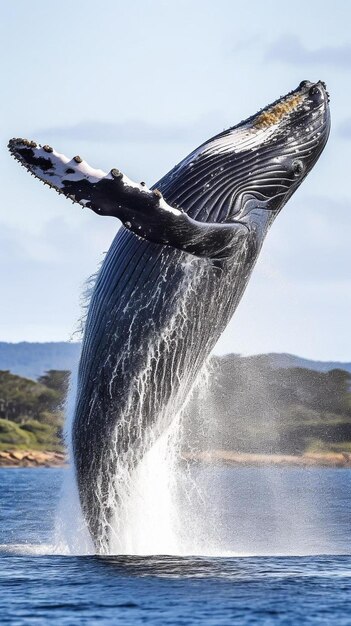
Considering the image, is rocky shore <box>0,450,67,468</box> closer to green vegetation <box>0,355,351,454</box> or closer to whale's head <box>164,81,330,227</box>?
green vegetation <box>0,355,351,454</box>

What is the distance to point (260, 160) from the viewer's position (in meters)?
19.2

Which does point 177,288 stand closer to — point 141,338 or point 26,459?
point 141,338

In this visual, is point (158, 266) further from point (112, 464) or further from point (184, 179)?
point (112, 464)

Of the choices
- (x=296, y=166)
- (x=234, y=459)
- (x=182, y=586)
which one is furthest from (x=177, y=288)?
(x=234, y=459)

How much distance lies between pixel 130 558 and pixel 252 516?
49.6 ft

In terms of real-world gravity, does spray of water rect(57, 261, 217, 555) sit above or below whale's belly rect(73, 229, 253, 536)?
below

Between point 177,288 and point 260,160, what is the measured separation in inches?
79.3

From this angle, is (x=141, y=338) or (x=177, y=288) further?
(x=141, y=338)

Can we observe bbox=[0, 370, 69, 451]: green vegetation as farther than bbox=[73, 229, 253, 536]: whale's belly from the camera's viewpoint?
Yes

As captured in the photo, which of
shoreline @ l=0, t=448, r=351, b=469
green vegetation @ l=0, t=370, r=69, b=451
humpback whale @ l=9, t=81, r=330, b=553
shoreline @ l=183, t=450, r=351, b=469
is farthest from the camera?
green vegetation @ l=0, t=370, r=69, b=451

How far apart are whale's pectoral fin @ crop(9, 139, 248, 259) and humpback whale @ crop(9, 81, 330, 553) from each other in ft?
2.89

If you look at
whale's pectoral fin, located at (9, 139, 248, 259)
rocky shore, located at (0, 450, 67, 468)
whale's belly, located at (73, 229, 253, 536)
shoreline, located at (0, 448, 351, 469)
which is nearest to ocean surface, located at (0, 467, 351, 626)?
whale's belly, located at (73, 229, 253, 536)

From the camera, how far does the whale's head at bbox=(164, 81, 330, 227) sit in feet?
61.7

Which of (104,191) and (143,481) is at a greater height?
(104,191)
